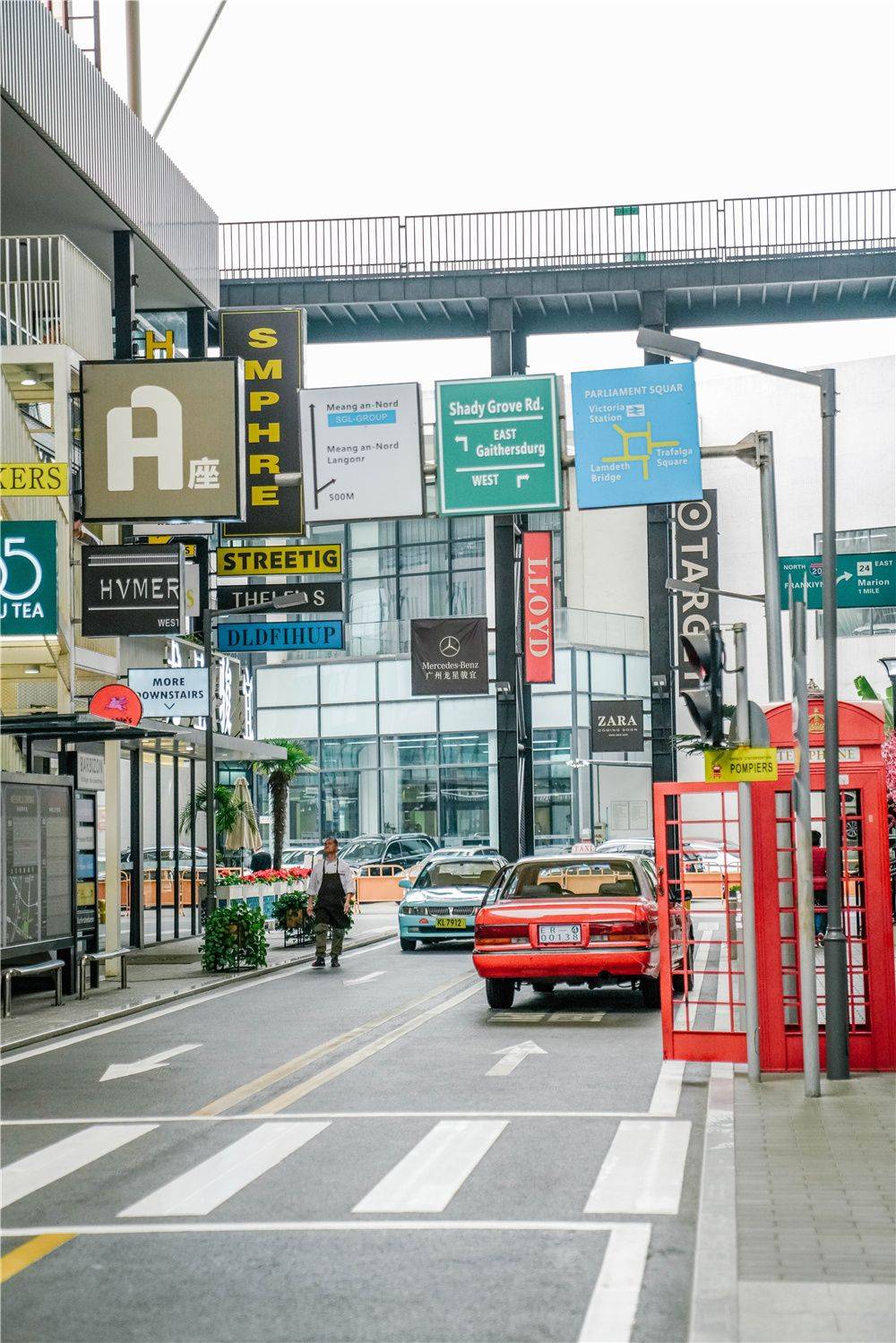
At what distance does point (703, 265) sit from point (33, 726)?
90.1 feet

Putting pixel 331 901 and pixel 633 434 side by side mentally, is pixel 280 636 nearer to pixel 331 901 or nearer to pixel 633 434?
pixel 331 901

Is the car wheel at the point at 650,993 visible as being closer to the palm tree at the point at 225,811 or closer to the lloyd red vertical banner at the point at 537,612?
the palm tree at the point at 225,811

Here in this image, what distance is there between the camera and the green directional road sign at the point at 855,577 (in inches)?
950

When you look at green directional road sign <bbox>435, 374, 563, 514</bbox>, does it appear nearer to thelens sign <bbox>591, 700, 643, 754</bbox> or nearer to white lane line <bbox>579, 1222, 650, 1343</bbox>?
white lane line <bbox>579, 1222, 650, 1343</bbox>

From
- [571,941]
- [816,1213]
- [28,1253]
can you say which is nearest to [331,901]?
[571,941]

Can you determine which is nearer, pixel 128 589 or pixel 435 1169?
pixel 435 1169

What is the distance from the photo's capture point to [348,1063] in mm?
14281

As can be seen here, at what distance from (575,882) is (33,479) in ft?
27.4

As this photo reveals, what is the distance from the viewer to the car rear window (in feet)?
60.8

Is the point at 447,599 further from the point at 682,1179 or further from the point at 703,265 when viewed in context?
the point at 682,1179

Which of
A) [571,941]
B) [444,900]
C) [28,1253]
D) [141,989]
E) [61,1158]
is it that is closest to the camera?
[28,1253]

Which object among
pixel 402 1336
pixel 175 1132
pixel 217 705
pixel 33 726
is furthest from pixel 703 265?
pixel 402 1336

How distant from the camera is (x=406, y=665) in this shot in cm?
5900

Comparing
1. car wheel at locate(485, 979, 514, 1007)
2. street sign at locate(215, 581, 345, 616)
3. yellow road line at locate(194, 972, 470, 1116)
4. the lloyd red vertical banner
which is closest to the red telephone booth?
yellow road line at locate(194, 972, 470, 1116)
